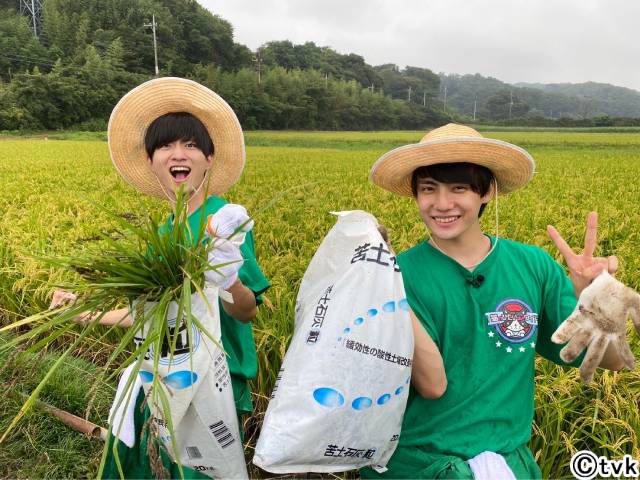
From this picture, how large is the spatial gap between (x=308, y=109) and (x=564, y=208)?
43.2 metres

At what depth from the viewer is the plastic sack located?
121cm

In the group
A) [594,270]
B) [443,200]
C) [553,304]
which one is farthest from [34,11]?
[594,270]

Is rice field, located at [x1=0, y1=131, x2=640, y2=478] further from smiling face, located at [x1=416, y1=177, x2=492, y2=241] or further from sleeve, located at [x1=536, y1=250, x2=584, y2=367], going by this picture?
sleeve, located at [x1=536, y1=250, x2=584, y2=367]

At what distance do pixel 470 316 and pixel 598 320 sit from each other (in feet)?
1.17

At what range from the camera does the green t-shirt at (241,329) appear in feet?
5.16

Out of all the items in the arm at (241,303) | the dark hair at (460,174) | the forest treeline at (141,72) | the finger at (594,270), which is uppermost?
the forest treeline at (141,72)

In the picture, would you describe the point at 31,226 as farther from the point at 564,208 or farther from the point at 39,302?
the point at 564,208

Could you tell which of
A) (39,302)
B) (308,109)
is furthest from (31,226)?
(308,109)

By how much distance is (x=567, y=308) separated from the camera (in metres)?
1.43

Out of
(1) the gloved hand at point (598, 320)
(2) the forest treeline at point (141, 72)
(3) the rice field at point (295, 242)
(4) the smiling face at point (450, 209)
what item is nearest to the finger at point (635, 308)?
(1) the gloved hand at point (598, 320)

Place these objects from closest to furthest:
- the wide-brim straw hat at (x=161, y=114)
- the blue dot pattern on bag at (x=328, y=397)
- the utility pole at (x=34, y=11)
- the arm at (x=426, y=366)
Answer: the blue dot pattern on bag at (x=328, y=397) → the arm at (x=426, y=366) → the wide-brim straw hat at (x=161, y=114) → the utility pole at (x=34, y=11)

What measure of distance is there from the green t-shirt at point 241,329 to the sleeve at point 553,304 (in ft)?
3.03

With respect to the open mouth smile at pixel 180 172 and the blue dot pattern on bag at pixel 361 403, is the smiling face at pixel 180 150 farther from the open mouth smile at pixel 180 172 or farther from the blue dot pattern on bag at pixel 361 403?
the blue dot pattern on bag at pixel 361 403

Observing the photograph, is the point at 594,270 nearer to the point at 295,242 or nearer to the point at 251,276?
the point at 251,276
